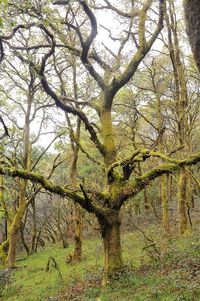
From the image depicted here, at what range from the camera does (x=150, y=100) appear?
25.9 meters

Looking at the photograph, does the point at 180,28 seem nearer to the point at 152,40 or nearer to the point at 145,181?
the point at 152,40

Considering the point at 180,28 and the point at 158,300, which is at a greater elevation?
the point at 180,28

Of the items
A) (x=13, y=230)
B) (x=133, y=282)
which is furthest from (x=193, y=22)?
(x=13, y=230)

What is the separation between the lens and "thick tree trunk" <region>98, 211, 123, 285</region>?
40.7 feet

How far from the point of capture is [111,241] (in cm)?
1262

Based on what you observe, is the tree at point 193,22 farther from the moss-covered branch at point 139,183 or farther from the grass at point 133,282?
the moss-covered branch at point 139,183

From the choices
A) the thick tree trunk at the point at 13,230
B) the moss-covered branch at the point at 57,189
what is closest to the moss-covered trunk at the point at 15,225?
the thick tree trunk at the point at 13,230

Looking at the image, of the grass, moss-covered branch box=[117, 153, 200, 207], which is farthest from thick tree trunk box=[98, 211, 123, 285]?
moss-covered branch box=[117, 153, 200, 207]

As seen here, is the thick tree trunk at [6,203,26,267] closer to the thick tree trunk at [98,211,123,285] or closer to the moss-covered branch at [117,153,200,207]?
the thick tree trunk at [98,211,123,285]

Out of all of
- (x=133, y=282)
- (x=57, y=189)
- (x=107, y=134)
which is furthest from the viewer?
(x=107, y=134)

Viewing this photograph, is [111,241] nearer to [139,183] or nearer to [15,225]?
[139,183]

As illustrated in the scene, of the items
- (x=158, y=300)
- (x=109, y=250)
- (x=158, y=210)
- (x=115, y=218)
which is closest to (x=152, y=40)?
(x=115, y=218)

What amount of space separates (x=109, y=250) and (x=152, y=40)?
8.53 metres

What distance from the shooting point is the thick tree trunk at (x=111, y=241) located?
40.7ft
